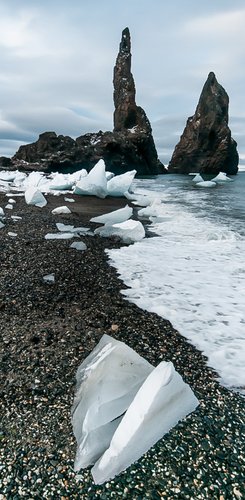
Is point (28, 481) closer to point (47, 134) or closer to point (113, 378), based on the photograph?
point (113, 378)

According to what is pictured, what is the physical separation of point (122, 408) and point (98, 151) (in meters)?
46.6

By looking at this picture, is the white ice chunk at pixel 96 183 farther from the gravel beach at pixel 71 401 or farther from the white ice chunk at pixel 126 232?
the gravel beach at pixel 71 401

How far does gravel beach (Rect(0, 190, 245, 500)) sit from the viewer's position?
5.17 feet

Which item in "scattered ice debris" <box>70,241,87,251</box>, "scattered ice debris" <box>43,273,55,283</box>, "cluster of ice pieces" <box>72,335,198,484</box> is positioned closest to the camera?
"cluster of ice pieces" <box>72,335,198,484</box>

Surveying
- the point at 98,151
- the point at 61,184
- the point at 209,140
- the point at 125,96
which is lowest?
the point at 61,184

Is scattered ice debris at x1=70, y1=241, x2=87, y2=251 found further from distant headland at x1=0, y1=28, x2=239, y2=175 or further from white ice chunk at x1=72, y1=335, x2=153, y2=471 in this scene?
distant headland at x1=0, y1=28, x2=239, y2=175

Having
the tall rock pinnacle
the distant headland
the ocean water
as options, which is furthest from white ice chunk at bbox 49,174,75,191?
the tall rock pinnacle

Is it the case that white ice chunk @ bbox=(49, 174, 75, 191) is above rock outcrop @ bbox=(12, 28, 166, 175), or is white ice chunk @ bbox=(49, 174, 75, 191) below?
below

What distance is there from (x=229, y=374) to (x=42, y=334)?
1511mm

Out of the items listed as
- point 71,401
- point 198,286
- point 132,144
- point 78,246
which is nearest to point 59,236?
point 78,246

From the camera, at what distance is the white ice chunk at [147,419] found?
5.47 feet

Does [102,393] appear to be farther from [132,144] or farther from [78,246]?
[132,144]

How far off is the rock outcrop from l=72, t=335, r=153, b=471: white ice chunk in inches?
1595

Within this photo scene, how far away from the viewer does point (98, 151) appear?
46125mm
